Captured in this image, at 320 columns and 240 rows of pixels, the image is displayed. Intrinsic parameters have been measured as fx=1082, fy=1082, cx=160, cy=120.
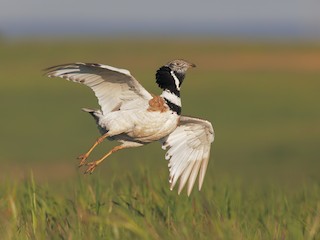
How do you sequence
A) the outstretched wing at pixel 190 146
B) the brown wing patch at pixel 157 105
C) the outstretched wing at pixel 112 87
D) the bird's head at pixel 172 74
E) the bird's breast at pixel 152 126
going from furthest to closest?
the outstretched wing at pixel 190 146 → the bird's head at pixel 172 74 → the outstretched wing at pixel 112 87 → the brown wing patch at pixel 157 105 → the bird's breast at pixel 152 126

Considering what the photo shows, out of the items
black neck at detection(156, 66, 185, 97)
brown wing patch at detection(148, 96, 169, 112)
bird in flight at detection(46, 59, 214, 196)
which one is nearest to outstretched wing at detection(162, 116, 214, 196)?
bird in flight at detection(46, 59, 214, 196)

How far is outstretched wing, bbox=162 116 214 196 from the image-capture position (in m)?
9.74

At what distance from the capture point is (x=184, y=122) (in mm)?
9961

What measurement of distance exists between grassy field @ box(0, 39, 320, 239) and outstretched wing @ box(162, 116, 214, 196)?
0.15m

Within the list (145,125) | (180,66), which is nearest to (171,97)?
(180,66)

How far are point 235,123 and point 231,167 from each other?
8.22 metres

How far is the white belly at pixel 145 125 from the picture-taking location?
8.62 m

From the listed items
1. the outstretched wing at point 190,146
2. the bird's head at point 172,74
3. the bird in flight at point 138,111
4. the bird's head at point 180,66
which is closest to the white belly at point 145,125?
the bird in flight at point 138,111

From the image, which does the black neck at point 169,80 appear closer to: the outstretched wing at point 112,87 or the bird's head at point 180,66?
the bird's head at point 180,66

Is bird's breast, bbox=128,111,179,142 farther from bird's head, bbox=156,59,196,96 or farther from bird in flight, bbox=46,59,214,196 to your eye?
bird's head, bbox=156,59,196,96

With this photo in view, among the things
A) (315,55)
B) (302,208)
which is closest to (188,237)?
(302,208)

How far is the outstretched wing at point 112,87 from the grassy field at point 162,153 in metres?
0.62

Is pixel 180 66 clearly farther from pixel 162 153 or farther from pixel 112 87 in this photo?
pixel 162 153

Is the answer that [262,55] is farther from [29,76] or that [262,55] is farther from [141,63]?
[29,76]
